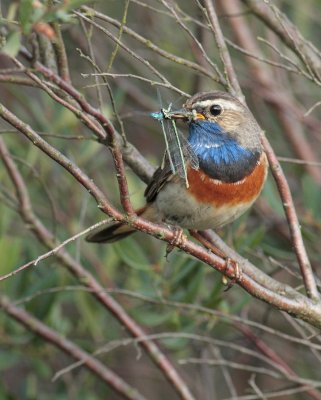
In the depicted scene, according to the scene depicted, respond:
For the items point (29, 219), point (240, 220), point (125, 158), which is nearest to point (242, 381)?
point (240, 220)

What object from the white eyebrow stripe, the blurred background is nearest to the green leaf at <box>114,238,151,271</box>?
the blurred background

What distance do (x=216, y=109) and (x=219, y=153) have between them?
0.67 feet

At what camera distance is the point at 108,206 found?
8.61ft

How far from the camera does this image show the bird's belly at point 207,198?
3656mm

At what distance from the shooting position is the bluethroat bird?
12.0 ft

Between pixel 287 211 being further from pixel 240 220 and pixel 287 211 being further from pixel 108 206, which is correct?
pixel 240 220

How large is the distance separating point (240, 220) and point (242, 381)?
2001mm

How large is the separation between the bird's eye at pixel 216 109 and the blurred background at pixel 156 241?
0.76 ft

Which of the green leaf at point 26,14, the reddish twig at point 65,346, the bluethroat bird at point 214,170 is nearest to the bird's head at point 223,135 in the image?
the bluethroat bird at point 214,170

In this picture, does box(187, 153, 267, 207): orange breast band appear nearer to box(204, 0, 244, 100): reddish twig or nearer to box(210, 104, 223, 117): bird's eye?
box(210, 104, 223, 117): bird's eye

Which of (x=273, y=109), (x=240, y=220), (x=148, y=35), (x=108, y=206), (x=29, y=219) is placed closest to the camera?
(x=108, y=206)

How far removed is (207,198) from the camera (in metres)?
3.66

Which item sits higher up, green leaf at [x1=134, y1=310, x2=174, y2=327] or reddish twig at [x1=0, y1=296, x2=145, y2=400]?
green leaf at [x1=134, y1=310, x2=174, y2=327]

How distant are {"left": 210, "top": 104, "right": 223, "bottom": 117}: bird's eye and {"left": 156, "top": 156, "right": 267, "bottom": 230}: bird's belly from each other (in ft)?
1.00
